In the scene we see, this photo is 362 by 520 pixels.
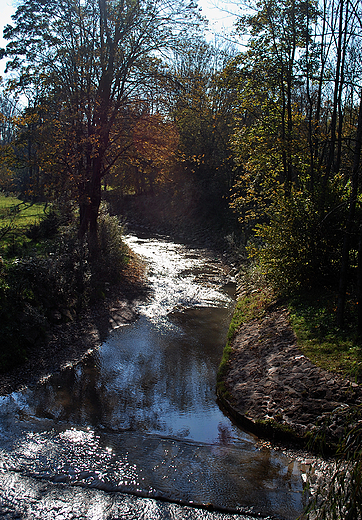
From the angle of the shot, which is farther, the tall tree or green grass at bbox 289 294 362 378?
the tall tree

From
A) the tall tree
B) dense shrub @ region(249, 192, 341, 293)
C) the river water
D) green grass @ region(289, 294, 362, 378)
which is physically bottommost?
the river water

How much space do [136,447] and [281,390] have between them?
8.21 ft

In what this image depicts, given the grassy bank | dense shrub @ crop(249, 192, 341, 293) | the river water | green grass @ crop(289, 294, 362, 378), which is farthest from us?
dense shrub @ crop(249, 192, 341, 293)

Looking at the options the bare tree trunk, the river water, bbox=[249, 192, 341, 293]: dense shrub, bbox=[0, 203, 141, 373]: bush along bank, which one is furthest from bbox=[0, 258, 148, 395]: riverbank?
the bare tree trunk

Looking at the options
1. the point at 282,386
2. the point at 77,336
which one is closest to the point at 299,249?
the point at 282,386

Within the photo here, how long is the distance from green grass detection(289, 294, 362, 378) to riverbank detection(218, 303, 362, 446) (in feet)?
0.52

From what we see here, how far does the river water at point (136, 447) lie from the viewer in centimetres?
432

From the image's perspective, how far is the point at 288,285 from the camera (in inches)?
396

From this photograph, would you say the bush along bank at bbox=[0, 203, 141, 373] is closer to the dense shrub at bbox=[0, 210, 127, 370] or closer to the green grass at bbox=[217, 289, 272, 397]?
the dense shrub at bbox=[0, 210, 127, 370]

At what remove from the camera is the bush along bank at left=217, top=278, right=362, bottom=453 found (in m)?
5.38

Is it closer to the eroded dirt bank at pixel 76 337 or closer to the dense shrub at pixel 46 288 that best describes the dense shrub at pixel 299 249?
the eroded dirt bank at pixel 76 337

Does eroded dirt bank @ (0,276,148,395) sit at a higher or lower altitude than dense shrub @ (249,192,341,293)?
lower

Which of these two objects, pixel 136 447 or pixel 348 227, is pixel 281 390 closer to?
pixel 136 447

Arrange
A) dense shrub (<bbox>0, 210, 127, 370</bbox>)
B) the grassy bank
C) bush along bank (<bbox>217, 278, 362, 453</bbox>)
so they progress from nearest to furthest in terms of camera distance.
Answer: bush along bank (<bbox>217, 278, 362, 453</bbox>), dense shrub (<bbox>0, 210, 127, 370</bbox>), the grassy bank
